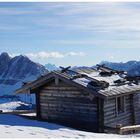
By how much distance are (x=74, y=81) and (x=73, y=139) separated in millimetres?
7475

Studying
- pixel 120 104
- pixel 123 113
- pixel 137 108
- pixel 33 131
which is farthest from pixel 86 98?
pixel 33 131

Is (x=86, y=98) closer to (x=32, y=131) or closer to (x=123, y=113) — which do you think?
(x=123, y=113)

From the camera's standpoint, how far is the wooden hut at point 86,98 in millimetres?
22781

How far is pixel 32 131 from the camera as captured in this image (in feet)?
57.5

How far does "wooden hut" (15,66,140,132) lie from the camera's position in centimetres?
2278

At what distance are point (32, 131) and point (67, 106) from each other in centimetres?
685

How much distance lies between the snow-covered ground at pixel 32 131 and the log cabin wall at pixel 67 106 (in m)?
3.24

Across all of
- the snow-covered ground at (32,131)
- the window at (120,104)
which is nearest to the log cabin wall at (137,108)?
the window at (120,104)

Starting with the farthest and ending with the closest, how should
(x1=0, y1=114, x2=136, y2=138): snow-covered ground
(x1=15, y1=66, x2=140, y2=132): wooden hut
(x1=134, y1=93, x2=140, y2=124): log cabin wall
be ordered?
1. (x1=134, y1=93, x2=140, y2=124): log cabin wall
2. (x1=15, y1=66, x2=140, y2=132): wooden hut
3. (x1=0, y1=114, x2=136, y2=138): snow-covered ground

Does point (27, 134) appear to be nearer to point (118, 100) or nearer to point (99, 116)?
point (99, 116)

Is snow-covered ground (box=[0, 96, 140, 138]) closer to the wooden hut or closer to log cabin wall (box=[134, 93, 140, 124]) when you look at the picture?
the wooden hut

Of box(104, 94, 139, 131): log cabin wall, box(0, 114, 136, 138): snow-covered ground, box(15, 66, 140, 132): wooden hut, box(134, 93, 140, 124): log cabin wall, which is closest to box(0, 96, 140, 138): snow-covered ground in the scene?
box(0, 114, 136, 138): snow-covered ground

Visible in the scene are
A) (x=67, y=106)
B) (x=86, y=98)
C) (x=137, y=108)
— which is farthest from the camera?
(x=137, y=108)

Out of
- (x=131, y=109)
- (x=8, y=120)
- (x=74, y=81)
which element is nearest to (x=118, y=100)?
(x=131, y=109)
